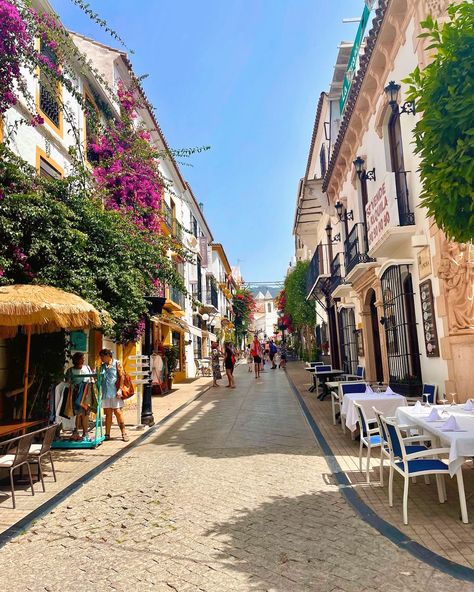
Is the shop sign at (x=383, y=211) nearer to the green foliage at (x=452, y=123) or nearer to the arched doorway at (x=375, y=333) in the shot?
the arched doorway at (x=375, y=333)

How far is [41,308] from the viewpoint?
5.93m

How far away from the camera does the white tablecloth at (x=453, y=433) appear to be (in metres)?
4.09

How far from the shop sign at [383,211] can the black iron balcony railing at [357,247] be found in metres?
1.49

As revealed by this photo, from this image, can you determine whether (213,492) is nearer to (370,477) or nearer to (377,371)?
(370,477)

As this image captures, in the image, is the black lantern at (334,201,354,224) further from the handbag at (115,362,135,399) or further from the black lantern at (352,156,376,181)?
the handbag at (115,362,135,399)

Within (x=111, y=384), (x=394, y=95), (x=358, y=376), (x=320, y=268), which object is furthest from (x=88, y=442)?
(x=320, y=268)

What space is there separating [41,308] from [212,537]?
3.52 meters

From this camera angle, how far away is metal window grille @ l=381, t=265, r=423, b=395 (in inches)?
384

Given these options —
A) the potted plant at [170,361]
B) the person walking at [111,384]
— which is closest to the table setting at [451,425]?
the person walking at [111,384]

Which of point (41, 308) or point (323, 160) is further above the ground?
point (323, 160)

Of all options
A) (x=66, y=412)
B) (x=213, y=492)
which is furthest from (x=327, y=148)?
(x=213, y=492)

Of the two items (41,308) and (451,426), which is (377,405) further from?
(41,308)

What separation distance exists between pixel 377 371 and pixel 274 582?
11194 mm

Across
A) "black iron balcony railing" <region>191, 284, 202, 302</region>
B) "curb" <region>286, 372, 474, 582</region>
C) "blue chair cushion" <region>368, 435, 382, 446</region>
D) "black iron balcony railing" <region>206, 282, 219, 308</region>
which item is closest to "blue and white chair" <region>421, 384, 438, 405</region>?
"curb" <region>286, 372, 474, 582</region>
